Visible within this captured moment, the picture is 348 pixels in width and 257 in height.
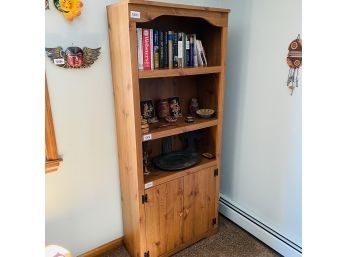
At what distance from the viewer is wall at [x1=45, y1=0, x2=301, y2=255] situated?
149 cm

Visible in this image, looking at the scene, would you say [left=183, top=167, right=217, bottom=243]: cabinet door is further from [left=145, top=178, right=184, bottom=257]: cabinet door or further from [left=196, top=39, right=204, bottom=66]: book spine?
[left=196, top=39, right=204, bottom=66]: book spine

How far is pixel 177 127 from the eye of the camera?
164 cm

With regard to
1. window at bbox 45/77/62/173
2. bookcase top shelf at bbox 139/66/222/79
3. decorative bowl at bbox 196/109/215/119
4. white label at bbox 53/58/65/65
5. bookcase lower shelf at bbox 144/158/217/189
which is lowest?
bookcase lower shelf at bbox 144/158/217/189

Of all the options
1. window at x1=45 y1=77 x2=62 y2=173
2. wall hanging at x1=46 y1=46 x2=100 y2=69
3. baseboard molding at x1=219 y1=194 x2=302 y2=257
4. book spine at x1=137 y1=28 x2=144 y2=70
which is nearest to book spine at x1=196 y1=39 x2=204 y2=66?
book spine at x1=137 y1=28 x2=144 y2=70

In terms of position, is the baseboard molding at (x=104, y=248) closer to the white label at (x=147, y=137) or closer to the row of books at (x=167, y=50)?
the white label at (x=147, y=137)

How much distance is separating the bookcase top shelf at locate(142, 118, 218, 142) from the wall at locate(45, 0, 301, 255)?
0.32 m

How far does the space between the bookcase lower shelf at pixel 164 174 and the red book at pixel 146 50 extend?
71 cm

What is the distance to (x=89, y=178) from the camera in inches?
66.1

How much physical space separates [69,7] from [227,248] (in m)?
1.95

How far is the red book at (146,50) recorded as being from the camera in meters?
1.45
